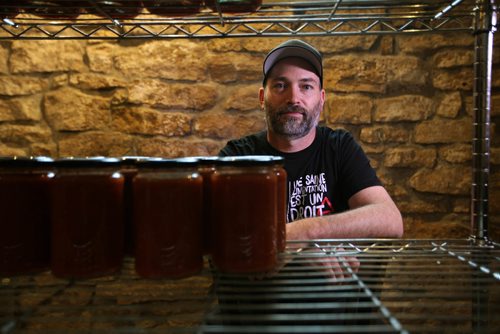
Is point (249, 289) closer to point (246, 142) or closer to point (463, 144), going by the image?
point (246, 142)

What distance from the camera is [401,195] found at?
6.23ft

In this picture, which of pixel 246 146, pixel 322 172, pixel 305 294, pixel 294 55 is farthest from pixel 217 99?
pixel 305 294

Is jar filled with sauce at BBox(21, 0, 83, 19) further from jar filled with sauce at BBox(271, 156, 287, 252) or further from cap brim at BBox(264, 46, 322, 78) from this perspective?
cap brim at BBox(264, 46, 322, 78)

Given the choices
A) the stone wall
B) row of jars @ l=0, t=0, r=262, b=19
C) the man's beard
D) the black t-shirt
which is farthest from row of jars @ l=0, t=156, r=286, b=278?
the stone wall

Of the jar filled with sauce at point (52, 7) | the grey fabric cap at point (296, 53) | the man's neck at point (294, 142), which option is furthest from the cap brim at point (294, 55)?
the jar filled with sauce at point (52, 7)

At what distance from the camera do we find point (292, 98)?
1589mm

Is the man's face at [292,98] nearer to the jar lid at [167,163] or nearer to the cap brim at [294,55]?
the cap brim at [294,55]

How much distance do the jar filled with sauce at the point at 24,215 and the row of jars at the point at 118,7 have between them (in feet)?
1.36

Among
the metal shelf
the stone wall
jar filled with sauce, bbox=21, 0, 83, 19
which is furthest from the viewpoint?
the stone wall

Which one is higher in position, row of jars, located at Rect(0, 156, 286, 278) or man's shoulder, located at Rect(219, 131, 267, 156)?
man's shoulder, located at Rect(219, 131, 267, 156)

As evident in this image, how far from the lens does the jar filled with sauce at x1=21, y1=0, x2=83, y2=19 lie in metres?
0.89

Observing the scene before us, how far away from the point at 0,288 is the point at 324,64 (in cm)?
164

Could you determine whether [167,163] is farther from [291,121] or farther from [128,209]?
[291,121]

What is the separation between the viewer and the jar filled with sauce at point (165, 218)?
1.93 feet
